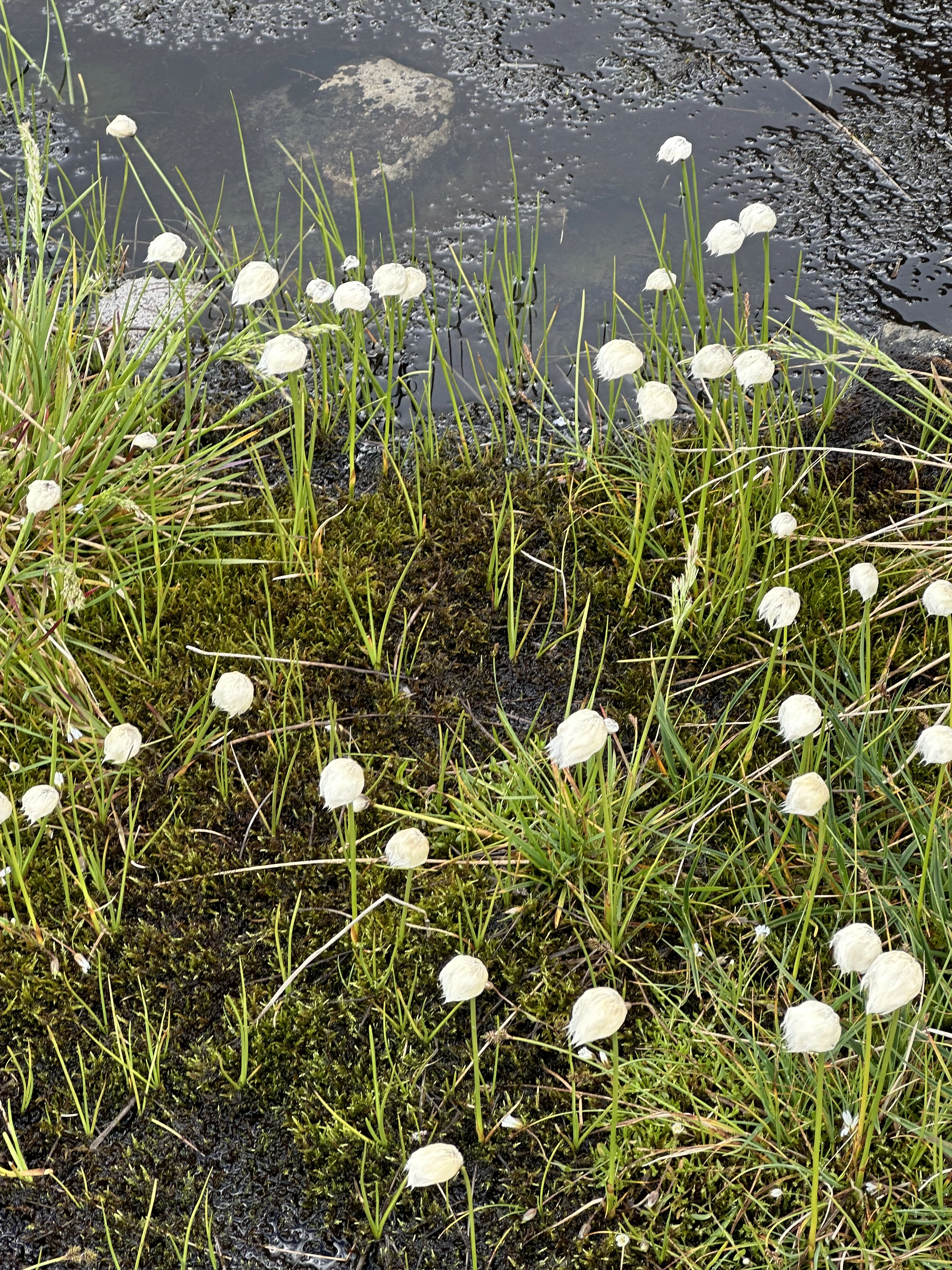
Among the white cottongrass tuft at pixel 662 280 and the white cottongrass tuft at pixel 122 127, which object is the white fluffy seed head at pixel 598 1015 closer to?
the white cottongrass tuft at pixel 662 280

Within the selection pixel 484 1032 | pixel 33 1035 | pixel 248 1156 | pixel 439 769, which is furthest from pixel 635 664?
pixel 33 1035

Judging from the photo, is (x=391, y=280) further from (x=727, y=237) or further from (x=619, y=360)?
(x=727, y=237)

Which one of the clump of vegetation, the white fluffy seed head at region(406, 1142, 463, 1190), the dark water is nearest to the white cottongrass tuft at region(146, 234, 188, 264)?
the clump of vegetation

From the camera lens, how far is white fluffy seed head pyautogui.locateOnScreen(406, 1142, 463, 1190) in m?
1.52

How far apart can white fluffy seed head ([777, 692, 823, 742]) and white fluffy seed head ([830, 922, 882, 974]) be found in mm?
369

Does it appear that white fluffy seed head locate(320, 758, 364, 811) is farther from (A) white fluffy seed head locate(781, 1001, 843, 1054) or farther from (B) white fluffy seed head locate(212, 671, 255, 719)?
(A) white fluffy seed head locate(781, 1001, 843, 1054)

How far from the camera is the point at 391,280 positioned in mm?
2684

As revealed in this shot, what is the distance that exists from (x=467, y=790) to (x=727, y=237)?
137 centimetres

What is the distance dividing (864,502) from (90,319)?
97.1 inches

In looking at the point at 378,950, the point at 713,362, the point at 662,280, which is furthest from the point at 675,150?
the point at 378,950

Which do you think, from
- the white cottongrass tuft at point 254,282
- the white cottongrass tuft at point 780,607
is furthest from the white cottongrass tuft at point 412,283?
the white cottongrass tuft at point 780,607

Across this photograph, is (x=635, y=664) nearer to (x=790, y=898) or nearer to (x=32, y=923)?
(x=790, y=898)

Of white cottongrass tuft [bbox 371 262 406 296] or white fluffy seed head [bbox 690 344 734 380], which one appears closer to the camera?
white fluffy seed head [bbox 690 344 734 380]

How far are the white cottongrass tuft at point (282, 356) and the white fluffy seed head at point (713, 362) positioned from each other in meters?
0.91
